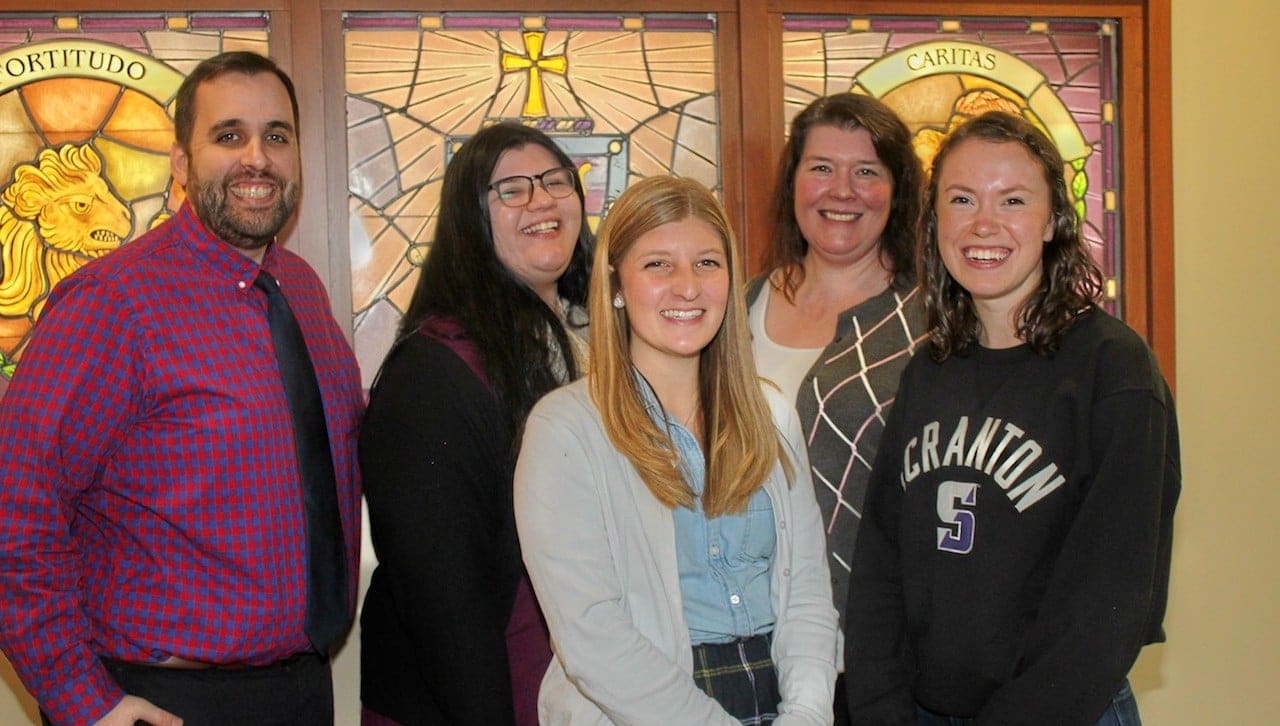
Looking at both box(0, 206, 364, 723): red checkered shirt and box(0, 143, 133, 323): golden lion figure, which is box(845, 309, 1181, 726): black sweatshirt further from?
box(0, 143, 133, 323): golden lion figure

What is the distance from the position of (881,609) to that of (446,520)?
2.31ft

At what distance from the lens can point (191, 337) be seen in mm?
1917

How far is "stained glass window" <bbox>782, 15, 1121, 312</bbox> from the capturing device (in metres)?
3.03

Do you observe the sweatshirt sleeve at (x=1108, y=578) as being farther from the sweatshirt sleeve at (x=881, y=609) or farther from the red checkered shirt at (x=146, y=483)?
the red checkered shirt at (x=146, y=483)

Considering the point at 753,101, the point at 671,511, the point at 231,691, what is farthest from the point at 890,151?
the point at 231,691

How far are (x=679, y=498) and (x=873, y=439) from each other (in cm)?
60

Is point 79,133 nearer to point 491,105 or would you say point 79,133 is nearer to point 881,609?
point 491,105

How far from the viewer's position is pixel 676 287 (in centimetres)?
181

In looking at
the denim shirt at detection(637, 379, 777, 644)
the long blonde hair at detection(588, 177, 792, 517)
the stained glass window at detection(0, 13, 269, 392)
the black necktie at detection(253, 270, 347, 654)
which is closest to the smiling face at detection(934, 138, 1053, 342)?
the long blonde hair at detection(588, 177, 792, 517)

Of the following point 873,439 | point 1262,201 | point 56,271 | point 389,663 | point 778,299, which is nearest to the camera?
Answer: point 389,663

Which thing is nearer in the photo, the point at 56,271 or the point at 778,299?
the point at 778,299

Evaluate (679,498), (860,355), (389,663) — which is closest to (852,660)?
(679,498)

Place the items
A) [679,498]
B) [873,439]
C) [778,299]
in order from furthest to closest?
[778,299] < [873,439] < [679,498]

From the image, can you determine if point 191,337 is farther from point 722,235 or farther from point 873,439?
point 873,439
